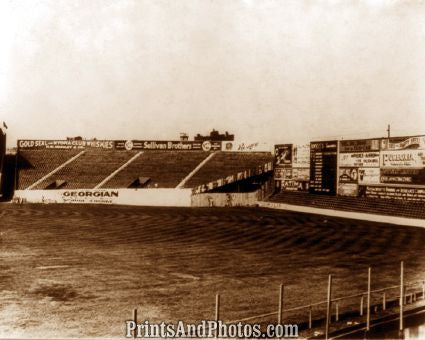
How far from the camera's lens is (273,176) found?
53.1 metres

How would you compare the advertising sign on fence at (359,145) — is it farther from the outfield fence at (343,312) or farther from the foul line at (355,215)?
the outfield fence at (343,312)

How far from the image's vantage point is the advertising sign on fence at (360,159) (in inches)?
1544

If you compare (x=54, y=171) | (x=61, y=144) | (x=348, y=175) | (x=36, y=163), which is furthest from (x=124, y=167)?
(x=348, y=175)

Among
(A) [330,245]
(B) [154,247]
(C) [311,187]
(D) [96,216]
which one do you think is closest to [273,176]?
(C) [311,187]

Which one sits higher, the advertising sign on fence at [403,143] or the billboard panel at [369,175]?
the advertising sign on fence at [403,143]

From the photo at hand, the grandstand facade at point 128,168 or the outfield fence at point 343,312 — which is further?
the grandstand facade at point 128,168

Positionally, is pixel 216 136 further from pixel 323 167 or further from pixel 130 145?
pixel 323 167

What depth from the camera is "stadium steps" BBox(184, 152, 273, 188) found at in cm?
5419

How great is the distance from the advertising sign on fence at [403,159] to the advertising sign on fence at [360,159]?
79 centimetres

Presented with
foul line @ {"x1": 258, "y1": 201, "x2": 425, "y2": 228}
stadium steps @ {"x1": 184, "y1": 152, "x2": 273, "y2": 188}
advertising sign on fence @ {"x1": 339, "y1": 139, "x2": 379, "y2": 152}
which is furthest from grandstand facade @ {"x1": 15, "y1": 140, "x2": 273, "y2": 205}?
advertising sign on fence @ {"x1": 339, "y1": 139, "x2": 379, "y2": 152}

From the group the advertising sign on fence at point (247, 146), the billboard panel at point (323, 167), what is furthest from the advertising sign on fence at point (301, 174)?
the advertising sign on fence at point (247, 146)

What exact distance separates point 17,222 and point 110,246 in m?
11.7

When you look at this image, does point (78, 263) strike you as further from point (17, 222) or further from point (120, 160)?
point (120, 160)

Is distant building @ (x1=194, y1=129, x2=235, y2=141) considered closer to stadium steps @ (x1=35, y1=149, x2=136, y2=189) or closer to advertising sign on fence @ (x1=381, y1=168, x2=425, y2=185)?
stadium steps @ (x1=35, y1=149, x2=136, y2=189)
